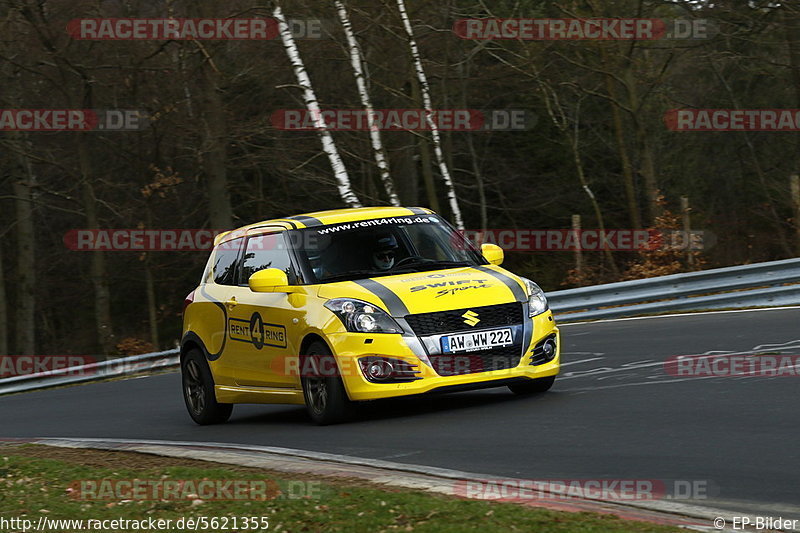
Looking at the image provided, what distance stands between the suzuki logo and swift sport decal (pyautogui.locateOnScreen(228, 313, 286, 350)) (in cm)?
169

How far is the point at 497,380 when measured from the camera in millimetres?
10500

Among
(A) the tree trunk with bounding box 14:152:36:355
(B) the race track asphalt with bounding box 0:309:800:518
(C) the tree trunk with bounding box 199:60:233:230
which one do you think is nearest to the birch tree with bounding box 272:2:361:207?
(C) the tree trunk with bounding box 199:60:233:230

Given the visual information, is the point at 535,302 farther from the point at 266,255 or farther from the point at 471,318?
the point at 266,255

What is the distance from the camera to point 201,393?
1258 centimetres

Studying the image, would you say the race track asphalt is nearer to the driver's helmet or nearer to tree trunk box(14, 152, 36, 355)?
the driver's helmet

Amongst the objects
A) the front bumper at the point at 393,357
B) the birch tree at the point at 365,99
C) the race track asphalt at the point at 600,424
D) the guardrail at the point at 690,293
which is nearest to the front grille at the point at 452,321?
the front bumper at the point at 393,357

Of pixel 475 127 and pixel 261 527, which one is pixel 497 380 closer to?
pixel 261 527

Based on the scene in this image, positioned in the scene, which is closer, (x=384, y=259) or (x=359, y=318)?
(x=359, y=318)

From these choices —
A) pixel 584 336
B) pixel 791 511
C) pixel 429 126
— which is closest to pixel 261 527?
pixel 791 511

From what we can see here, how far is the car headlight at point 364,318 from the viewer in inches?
406

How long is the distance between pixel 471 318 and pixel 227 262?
315cm

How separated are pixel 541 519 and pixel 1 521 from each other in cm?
319

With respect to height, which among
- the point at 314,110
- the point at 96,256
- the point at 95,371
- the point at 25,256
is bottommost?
the point at 95,371

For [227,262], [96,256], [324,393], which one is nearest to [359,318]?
[324,393]
